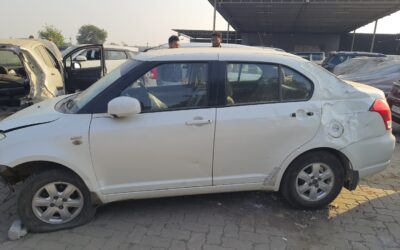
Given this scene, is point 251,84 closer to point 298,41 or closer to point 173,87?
point 173,87

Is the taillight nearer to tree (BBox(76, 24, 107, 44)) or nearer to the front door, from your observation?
the front door

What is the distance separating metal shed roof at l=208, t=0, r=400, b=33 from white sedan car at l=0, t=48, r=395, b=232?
23775 mm

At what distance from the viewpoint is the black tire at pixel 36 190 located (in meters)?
3.31

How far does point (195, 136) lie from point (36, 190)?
1.56 metres

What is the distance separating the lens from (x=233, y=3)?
27688 mm

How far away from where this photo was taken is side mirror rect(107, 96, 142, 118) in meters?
3.17

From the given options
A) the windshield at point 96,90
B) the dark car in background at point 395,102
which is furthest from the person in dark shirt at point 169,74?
the dark car in background at point 395,102

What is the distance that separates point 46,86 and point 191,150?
15.8 ft

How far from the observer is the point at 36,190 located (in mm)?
3326

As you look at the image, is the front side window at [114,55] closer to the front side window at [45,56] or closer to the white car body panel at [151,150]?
the front side window at [45,56]

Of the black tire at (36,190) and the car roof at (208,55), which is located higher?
the car roof at (208,55)

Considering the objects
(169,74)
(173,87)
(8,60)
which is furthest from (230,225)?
(8,60)

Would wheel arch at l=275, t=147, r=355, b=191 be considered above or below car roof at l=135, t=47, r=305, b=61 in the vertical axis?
below

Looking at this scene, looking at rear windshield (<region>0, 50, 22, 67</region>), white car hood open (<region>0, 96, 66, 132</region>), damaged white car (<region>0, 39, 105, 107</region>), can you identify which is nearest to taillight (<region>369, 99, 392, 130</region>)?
white car hood open (<region>0, 96, 66, 132</region>)
